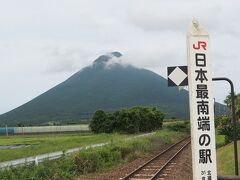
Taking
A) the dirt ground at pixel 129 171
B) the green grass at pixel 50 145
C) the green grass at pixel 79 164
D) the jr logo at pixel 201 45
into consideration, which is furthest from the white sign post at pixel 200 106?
the green grass at pixel 50 145

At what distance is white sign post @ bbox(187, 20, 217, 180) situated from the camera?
5910mm

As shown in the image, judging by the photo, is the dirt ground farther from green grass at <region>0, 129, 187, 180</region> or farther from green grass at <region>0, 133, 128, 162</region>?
green grass at <region>0, 133, 128, 162</region>

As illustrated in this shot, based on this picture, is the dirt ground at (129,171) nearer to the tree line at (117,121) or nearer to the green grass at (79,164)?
the green grass at (79,164)

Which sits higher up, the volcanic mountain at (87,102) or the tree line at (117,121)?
the volcanic mountain at (87,102)

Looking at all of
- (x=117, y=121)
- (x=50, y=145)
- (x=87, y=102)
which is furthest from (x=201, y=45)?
(x=87, y=102)

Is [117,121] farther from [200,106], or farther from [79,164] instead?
[200,106]

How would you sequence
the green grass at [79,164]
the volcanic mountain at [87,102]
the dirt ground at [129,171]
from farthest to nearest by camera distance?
the volcanic mountain at [87,102], the dirt ground at [129,171], the green grass at [79,164]

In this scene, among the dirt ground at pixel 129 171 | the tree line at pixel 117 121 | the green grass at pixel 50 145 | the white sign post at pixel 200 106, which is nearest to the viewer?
the white sign post at pixel 200 106

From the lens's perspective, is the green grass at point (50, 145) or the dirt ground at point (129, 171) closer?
the dirt ground at point (129, 171)

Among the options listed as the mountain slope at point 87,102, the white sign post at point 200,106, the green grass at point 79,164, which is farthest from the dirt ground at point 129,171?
the mountain slope at point 87,102

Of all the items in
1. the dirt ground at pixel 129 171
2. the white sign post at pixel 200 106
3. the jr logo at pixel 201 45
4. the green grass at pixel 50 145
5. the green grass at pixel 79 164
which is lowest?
the green grass at pixel 50 145

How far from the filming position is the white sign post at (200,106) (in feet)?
19.4

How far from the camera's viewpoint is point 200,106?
600 centimetres

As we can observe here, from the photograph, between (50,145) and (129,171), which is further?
(50,145)
